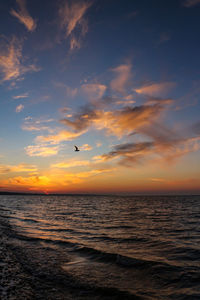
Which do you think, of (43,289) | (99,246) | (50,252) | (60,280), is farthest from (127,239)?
(43,289)

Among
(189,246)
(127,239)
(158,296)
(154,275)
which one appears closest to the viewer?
(158,296)

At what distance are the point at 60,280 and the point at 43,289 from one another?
3.95 feet

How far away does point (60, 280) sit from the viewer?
855 cm

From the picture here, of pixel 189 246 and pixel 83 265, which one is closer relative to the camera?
pixel 83 265

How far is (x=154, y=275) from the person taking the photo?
948 cm

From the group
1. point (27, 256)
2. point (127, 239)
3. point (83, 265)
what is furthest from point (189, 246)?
point (27, 256)

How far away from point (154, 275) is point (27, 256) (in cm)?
737

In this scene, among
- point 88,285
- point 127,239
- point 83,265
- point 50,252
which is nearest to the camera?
point 88,285

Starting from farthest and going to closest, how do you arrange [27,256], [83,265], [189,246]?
[189,246], [27,256], [83,265]

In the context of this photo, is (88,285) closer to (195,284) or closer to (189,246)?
(195,284)

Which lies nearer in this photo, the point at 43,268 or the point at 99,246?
the point at 43,268

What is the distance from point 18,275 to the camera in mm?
8547

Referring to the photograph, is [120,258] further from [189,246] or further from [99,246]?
[189,246]

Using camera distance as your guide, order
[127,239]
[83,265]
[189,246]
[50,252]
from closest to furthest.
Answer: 1. [83,265]
2. [50,252]
3. [189,246]
4. [127,239]
